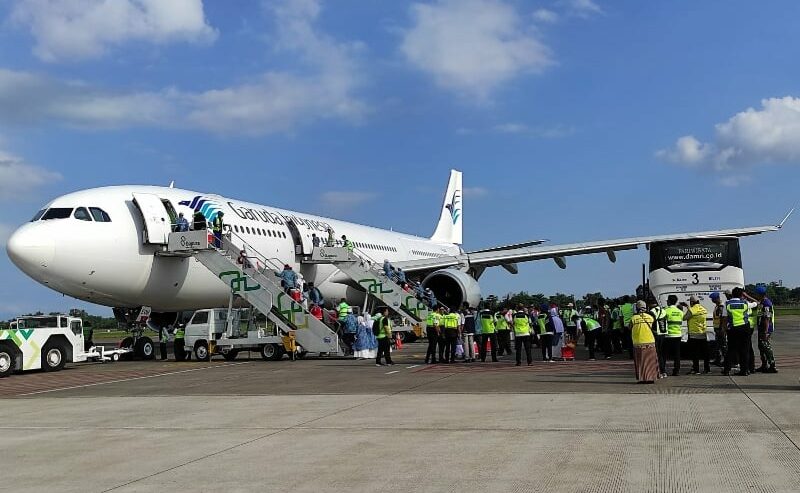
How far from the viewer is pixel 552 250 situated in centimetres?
3209

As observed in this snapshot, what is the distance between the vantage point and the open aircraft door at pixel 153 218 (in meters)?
19.6

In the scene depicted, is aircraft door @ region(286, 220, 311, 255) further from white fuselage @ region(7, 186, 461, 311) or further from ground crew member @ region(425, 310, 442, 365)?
ground crew member @ region(425, 310, 442, 365)

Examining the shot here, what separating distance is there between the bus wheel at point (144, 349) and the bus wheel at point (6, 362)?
4697 mm

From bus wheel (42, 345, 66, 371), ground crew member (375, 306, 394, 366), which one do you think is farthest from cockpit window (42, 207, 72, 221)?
ground crew member (375, 306, 394, 366)

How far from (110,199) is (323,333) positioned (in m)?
6.12

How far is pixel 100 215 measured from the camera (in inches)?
742

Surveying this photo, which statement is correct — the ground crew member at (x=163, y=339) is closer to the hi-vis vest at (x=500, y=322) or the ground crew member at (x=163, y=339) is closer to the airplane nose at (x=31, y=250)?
the airplane nose at (x=31, y=250)

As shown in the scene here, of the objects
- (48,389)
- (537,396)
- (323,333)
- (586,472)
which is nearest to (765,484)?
(586,472)

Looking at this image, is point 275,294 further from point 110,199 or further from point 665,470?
point 665,470

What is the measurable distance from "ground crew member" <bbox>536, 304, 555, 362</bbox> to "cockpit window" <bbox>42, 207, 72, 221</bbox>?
11330 millimetres

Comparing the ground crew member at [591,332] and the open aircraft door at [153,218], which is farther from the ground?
the open aircraft door at [153,218]

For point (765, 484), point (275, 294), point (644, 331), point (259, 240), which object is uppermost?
point (259, 240)

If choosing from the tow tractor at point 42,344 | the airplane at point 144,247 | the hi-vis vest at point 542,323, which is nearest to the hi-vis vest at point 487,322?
the hi-vis vest at point 542,323

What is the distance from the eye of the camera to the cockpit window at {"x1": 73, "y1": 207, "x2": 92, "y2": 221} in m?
18.5
